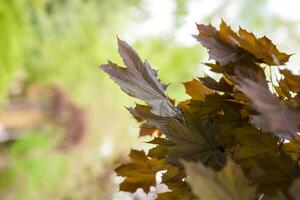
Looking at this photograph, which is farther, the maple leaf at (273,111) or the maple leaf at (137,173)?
the maple leaf at (137,173)

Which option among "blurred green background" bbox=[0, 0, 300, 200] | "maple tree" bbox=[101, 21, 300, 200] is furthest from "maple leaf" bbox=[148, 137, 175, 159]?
"blurred green background" bbox=[0, 0, 300, 200]

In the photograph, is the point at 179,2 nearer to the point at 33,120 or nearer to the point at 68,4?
the point at 68,4

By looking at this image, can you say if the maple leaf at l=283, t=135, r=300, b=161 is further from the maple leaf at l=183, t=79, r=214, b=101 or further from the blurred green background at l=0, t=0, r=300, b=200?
the blurred green background at l=0, t=0, r=300, b=200

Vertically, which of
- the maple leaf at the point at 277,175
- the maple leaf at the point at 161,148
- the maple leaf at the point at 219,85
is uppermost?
the maple leaf at the point at 219,85

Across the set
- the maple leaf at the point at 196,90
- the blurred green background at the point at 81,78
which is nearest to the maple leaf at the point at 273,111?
the maple leaf at the point at 196,90

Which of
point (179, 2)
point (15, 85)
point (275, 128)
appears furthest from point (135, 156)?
point (15, 85)

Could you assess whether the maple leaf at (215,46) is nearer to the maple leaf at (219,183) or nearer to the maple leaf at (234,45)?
the maple leaf at (234,45)
